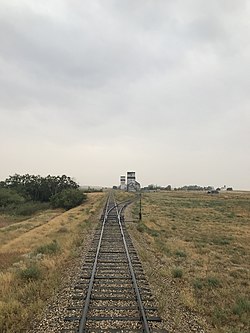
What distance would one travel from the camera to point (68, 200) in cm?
6084

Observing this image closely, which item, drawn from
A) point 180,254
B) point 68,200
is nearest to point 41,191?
point 68,200

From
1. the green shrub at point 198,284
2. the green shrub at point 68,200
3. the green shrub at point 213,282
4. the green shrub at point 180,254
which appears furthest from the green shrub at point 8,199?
the green shrub at point 213,282

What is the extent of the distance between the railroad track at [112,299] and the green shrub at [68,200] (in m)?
47.3

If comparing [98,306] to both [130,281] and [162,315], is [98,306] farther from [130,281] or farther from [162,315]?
[130,281]

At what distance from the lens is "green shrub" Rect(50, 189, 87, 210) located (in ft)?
198

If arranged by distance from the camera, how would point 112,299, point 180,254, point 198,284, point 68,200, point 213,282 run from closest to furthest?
point 112,299 < point 198,284 < point 213,282 < point 180,254 < point 68,200

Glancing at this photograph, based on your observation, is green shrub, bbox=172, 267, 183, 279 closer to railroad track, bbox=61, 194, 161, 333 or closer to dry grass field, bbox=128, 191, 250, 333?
dry grass field, bbox=128, 191, 250, 333

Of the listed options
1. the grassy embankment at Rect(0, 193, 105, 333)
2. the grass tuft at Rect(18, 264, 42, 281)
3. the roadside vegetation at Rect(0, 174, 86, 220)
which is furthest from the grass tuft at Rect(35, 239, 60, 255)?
the roadside vegetation at Rect(0, 174, 86, 220)

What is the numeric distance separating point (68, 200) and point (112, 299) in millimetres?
53655

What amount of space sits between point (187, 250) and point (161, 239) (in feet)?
12.0

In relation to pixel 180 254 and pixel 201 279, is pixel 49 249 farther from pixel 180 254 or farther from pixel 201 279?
pixel 201 279

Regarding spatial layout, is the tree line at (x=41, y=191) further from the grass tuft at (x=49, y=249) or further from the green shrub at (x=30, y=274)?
the green shrub at (x=30, y=274)

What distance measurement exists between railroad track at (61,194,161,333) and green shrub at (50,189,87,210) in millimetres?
47272

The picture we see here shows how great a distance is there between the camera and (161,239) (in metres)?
20.6
